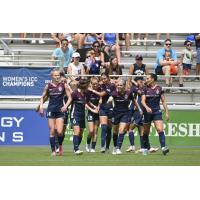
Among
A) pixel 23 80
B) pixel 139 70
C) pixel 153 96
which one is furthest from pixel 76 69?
pixel 153 96

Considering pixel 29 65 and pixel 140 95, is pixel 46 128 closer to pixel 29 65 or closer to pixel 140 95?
pixel 29 65

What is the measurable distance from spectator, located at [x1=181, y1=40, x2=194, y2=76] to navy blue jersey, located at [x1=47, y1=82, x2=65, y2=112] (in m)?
8.37

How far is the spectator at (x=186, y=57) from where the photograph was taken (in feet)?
95.5

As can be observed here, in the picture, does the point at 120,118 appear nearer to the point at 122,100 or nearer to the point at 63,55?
the point at 122,100

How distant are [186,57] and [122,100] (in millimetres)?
6871

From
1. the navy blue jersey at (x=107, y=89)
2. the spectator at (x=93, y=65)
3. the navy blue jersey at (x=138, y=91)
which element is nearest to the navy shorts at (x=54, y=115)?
the navy blue jersey at (x=107, y=89)

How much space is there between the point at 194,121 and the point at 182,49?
3738mm

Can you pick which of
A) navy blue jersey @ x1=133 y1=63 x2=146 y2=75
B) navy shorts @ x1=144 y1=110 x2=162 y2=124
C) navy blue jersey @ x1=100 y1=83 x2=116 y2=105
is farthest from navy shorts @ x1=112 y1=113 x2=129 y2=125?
navy blue jersey @ x1=133 y1=63 x2=146 y2=75

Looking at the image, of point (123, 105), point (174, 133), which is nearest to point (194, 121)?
point (174, 133)

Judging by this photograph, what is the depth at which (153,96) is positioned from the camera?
2242cm

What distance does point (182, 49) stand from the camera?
100ft

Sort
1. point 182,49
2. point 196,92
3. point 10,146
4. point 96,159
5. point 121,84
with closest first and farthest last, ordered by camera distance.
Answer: point 96,159
point 121,84
point 10,146
point 196,92
point 182,49

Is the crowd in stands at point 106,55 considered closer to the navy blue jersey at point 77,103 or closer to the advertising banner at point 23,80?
the advertising banner at point 23,80

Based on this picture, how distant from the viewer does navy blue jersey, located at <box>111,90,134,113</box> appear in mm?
22734
